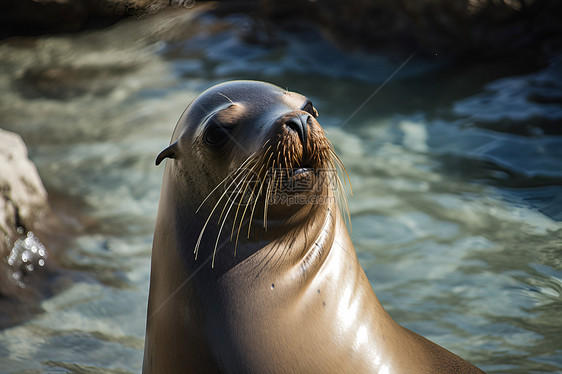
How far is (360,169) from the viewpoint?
20.4 feet

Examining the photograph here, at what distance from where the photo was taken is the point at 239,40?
9.38 metres

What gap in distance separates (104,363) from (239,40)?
643cm

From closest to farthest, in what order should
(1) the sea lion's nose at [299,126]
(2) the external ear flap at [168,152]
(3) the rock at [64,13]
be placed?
(1) the sea lion's nose at [299,126] → (2) the external ear flap at [168,152] → (3) the rock at [64,13]

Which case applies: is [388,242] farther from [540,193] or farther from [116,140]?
[116,140]

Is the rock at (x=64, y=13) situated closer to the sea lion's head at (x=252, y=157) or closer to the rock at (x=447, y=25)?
the rock at (x=447, y=25)

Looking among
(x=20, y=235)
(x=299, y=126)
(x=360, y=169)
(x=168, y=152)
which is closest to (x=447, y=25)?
(x=360, y=169)

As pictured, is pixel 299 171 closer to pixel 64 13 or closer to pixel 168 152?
pixel 168 152

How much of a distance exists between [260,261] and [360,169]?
147 inches

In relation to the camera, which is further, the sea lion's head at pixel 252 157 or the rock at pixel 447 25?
the rock at pixel 447 25

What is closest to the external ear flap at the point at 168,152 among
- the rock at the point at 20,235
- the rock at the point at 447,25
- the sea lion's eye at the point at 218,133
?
the sea lion's eye at the point at 218,133

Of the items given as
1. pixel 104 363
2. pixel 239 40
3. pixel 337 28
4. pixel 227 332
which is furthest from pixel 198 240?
pixel 239 40

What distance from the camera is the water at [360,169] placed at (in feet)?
13.6

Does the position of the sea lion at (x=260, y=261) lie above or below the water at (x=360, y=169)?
above

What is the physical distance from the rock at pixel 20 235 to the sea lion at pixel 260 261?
6.48 ft
